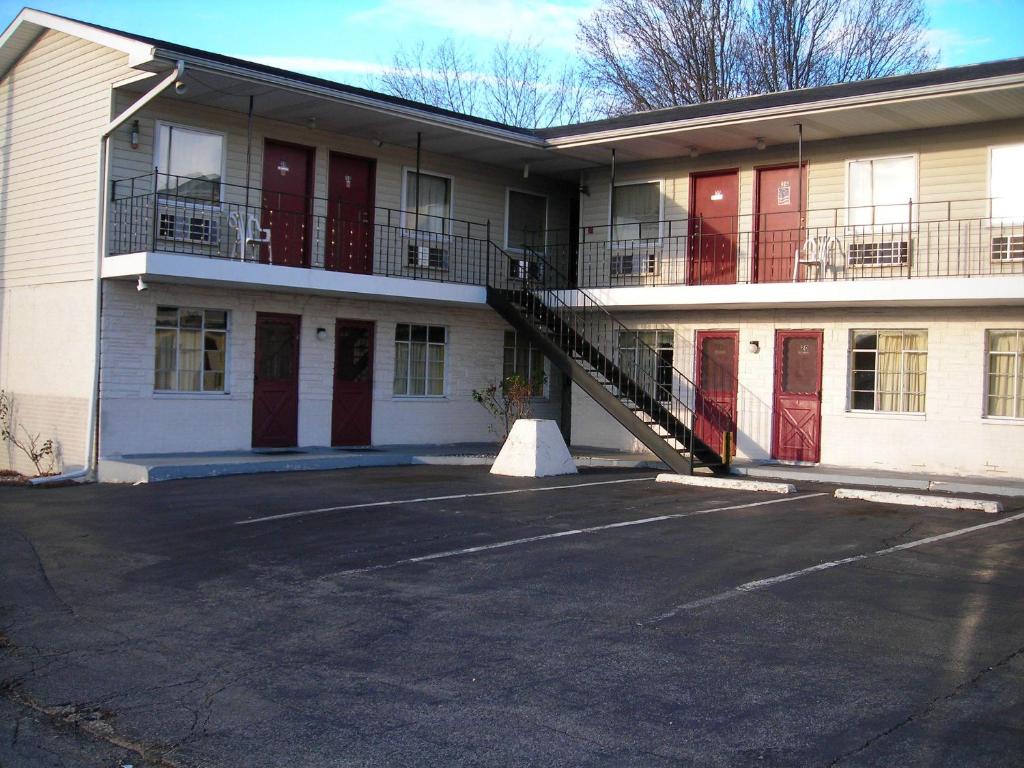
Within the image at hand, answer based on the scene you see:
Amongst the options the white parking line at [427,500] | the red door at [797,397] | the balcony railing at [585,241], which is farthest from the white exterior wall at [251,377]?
the red door at [797,397]

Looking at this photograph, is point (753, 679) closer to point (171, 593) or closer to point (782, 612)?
point (782, 612)

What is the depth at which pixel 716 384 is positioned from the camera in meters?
19.1

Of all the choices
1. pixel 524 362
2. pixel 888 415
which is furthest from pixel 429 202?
pixel 888 415

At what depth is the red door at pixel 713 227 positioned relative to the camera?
1914cm

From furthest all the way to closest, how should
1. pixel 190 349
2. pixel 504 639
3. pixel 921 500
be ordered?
pixel 190 349
pixel 921 500
pixel 504 639

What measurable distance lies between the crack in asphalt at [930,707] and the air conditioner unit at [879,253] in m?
11.3

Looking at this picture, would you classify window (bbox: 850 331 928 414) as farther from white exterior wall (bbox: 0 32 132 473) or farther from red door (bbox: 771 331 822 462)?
white exterior wall (bbox: 0 32 132 473)

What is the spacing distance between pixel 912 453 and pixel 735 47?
65.5ft

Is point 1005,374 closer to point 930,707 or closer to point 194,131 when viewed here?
point 930,707

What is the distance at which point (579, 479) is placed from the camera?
15.5 meters

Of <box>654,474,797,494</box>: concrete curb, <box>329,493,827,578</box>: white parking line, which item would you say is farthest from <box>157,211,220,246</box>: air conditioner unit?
<box>329,493,827,578</box>: white parking line

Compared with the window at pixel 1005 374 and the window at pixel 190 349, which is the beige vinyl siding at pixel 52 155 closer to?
the window at pixel 190 349

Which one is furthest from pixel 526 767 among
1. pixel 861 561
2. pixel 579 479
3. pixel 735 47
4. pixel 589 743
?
pixel 735 47

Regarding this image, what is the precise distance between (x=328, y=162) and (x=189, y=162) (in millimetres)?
2695
